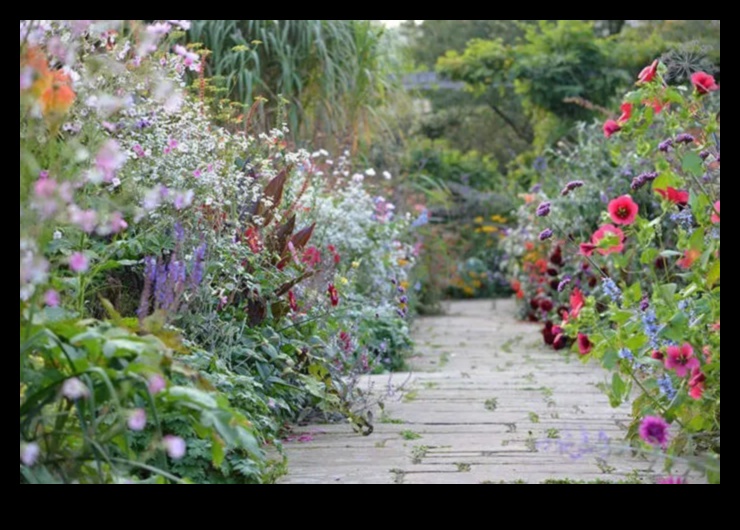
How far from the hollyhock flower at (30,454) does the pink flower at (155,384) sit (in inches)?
11.7

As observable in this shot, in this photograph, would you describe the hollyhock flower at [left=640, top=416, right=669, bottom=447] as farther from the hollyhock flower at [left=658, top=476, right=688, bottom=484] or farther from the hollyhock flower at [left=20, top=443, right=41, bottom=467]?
the hollyhock flower at [left=20, top=443, right=41, bottom=467]

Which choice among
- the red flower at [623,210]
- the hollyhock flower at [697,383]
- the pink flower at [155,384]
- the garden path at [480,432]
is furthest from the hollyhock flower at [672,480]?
the pink flower at [155,384]

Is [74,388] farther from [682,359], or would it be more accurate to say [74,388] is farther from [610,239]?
[610,239]

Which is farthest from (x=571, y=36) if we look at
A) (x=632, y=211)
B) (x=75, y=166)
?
(x=75, y=166)

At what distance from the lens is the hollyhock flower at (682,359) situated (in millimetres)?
3404

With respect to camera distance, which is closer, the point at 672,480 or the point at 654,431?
the point at 654,431

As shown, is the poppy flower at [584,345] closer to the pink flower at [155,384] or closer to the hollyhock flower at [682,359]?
the hollyhock flower at [682,359]

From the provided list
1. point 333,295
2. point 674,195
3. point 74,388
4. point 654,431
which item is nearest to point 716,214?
point 674,195

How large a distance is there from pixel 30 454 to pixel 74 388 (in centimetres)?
19

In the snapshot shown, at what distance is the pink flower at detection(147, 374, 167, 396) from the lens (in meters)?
2.60

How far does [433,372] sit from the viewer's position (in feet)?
21.7

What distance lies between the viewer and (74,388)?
8.18 feet

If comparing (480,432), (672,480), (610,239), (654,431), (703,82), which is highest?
(703,82)
